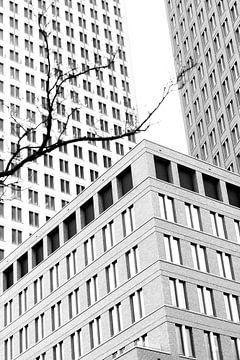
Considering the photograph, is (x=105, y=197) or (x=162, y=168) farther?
(x=105, y=197)

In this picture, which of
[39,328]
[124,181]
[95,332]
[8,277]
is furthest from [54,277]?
[124,181]

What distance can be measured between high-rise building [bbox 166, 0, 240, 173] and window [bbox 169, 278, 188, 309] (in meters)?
33.0

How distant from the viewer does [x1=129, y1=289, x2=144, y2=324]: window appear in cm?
5297

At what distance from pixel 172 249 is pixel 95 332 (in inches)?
323

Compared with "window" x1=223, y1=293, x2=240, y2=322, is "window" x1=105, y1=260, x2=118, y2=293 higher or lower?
higher

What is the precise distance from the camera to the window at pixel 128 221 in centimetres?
5741

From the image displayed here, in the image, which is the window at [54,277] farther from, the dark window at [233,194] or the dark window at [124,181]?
the dark window at [233,194]

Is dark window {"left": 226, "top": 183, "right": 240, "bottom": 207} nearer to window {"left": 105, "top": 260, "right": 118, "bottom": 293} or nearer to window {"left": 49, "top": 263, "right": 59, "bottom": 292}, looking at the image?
window {"left": 105, "top": 260, "right": 118, "bottom": 293}

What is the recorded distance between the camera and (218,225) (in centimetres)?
5978

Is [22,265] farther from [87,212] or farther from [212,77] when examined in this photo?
[212,77]

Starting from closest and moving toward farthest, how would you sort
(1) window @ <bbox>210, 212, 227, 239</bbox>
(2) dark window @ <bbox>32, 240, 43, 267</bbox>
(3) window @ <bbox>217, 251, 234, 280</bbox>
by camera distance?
(3) window @ <bbox>217, 251, 234, 280</bbox>
(1) window @ <bbox>210, 212, 227, 239</bbox>
(2) dark window @ <bbox>32, 240, 43, 267</bbox>

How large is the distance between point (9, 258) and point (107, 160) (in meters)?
36.7

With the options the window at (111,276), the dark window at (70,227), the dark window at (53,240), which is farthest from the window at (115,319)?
the dark window at (53,240)

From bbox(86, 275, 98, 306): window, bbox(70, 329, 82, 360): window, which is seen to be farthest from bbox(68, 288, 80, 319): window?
bbox(70, 329, 82, 360): window
